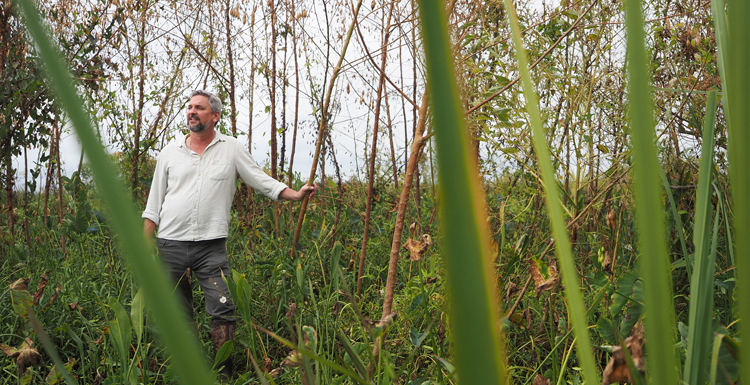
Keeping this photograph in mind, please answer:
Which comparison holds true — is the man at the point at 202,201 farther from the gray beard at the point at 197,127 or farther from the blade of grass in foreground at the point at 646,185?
the blade of grass in foreground at the point at 646,185

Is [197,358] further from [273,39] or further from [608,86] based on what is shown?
[273,39]

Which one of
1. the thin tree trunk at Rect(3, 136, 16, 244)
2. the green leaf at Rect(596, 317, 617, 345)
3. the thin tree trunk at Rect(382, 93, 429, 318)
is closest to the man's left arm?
the thin tree trunk at Rect(382, 93, 429, 318)

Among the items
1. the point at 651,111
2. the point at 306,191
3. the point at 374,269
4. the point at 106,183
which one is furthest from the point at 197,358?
the point at 374,269

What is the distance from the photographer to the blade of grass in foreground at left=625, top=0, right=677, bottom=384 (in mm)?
185

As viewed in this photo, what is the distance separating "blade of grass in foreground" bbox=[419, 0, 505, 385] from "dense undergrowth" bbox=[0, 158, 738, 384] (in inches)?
40.6

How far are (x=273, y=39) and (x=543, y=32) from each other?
1.99 metres

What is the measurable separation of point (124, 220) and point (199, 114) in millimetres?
3367

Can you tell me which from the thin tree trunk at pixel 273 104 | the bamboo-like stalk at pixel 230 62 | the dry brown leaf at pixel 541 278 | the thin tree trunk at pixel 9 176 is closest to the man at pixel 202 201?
the thin tree trunk at pixel 273 104

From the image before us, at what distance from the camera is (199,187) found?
3154mm

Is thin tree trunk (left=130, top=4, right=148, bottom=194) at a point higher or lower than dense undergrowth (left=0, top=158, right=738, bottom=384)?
higher

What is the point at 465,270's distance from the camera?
0.49 feet

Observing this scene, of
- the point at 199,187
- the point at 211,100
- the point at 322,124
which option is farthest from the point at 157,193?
the point at 322,124

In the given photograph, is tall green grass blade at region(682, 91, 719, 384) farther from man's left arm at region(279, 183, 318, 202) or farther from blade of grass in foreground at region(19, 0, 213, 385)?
man's left arm at region(279, 183, 318, 202)

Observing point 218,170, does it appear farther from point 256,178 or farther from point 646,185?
point 646,185
